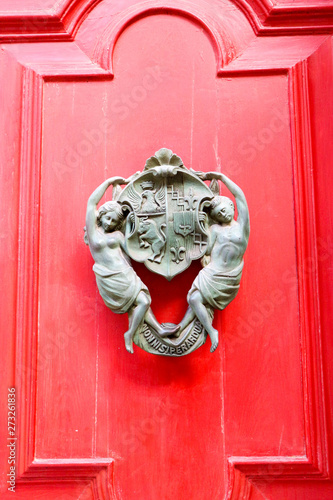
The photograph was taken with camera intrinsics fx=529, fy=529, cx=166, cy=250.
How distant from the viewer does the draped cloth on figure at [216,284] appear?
139cm

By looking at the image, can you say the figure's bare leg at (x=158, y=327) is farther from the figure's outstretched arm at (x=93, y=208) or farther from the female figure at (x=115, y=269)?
the figure's outstretched arm at (x=93, y=208)

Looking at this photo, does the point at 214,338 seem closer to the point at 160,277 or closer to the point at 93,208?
the point at 160,277

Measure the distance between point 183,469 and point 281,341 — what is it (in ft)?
1.47

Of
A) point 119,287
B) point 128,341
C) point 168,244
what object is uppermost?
point 168,244

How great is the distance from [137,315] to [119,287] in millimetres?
87

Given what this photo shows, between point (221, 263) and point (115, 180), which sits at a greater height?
point (115, 180)

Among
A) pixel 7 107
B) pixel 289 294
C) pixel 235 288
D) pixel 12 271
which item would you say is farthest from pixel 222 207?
pixel 7 107

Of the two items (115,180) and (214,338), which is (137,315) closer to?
(214,338)

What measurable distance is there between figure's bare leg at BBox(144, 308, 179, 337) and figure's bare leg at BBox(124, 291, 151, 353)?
2cm

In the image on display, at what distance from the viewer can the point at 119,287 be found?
54.6 inches

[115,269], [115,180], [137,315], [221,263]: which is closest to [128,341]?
[137,315]

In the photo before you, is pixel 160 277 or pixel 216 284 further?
pixel 160 277

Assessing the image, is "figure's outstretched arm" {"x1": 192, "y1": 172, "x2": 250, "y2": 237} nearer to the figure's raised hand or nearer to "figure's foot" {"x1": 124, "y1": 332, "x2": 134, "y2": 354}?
the figure's raised hand

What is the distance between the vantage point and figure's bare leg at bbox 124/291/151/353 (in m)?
1.39
